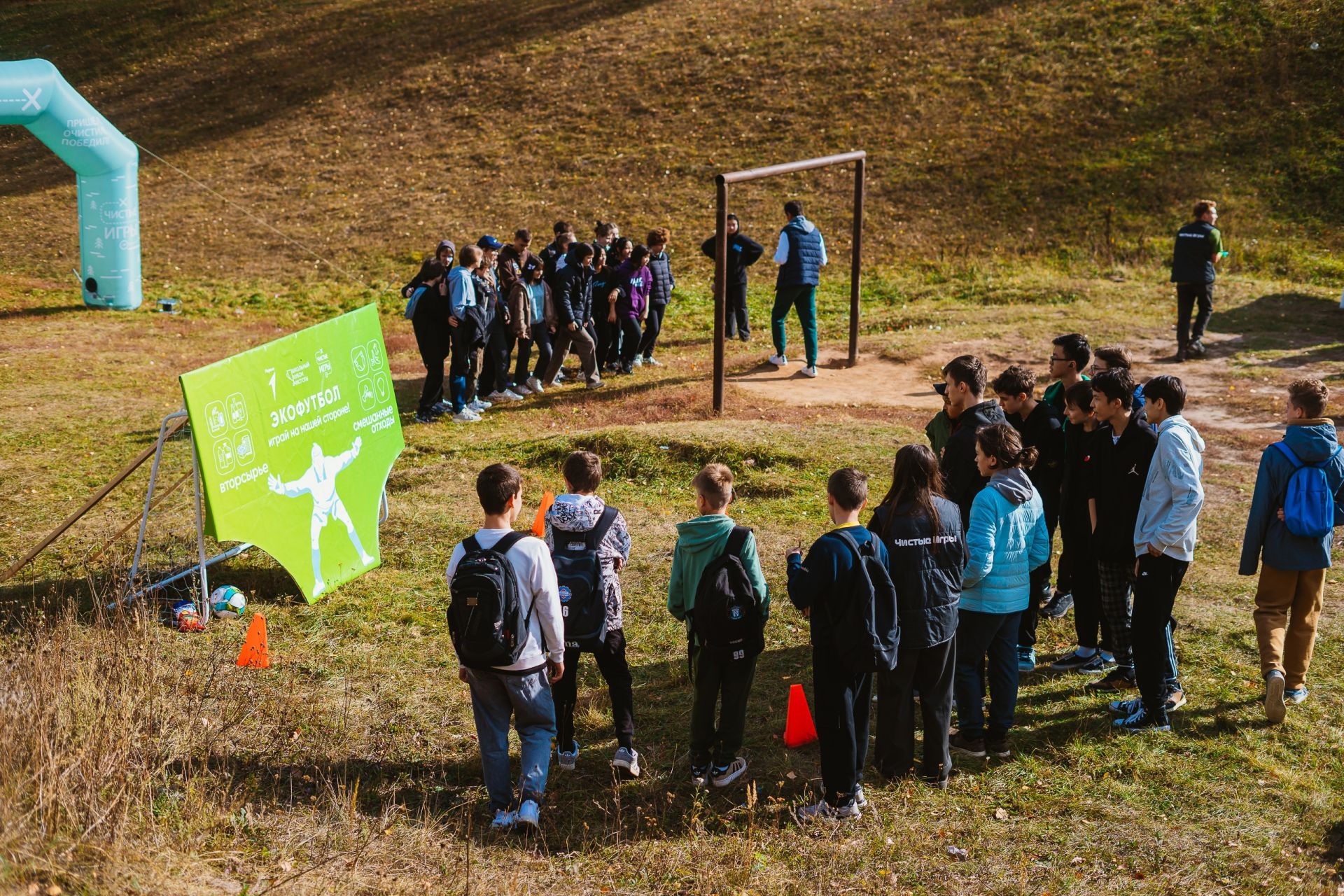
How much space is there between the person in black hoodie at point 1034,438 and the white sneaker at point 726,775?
7.14ft

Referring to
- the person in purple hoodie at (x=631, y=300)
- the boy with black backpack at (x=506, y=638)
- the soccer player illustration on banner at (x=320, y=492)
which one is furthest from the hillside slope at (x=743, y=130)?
the boy with black backpack at (x=506, y=638)

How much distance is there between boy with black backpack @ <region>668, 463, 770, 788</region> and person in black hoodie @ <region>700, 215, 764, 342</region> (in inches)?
384

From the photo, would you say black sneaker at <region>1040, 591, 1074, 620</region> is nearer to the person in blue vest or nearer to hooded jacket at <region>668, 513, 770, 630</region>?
hooded jacket at <region>668, 513, 770, 630</region>

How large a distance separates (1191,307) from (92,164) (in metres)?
16.4

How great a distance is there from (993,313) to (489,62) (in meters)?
17.7

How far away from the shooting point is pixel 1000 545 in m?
5.89

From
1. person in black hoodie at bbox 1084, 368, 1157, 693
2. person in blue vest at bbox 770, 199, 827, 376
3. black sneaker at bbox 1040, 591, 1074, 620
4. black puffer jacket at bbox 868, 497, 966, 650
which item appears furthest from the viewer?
person in blue vest at bbox 770, 199, 827, 376

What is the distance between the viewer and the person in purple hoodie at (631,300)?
46.7 ft

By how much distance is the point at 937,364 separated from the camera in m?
15.4

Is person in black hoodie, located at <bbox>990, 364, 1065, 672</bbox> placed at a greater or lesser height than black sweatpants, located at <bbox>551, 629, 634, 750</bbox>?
greater

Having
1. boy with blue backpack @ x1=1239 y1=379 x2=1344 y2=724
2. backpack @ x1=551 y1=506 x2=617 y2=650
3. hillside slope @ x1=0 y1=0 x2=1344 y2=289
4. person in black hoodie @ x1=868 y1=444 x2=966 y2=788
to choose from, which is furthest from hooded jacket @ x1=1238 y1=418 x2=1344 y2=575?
hillside slope @ x1=0 y1=0 x2=1344 y2=289

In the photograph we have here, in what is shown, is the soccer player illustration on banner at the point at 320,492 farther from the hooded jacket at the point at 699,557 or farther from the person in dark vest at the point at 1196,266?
the person in dark vest at the point at 1196,266

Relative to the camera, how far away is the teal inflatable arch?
1773 cm

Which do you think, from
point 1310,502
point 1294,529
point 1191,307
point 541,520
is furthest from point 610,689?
point 1191,307
